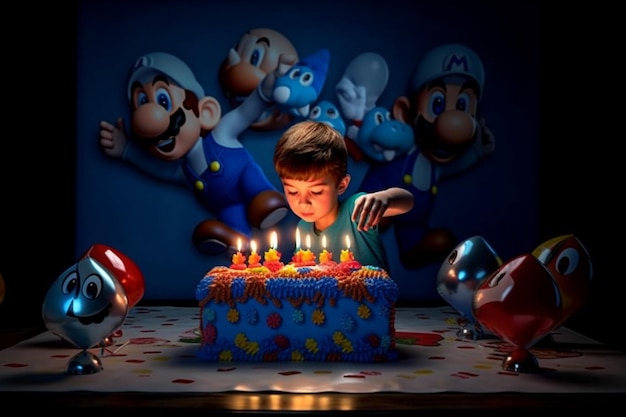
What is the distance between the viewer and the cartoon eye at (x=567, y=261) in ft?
9.87

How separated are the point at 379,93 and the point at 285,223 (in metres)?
1.06

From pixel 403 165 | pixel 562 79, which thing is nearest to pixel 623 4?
pixel 562 79

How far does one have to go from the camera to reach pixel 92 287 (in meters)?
2.55

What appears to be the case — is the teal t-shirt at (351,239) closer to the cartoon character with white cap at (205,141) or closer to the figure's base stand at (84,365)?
the figure's base stand at (84,365)

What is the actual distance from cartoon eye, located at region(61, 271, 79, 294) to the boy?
2.95 ft

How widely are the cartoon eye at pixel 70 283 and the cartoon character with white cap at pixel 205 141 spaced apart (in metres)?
2.28

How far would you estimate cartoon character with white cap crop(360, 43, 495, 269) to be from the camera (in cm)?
490

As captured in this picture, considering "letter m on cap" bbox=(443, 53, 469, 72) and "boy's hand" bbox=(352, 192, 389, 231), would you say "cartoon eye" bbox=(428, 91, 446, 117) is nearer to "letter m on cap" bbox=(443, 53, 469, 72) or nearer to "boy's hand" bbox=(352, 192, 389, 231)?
"letter m on cap" bbox=(443, 53, 469, 72)

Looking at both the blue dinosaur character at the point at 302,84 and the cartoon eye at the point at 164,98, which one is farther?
the cartoon eye at the point at 164,98

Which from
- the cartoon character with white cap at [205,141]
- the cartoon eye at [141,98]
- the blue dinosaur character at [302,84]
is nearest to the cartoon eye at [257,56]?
the cartoon character with white cap at [205,141]

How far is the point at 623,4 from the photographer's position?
3.81 metres

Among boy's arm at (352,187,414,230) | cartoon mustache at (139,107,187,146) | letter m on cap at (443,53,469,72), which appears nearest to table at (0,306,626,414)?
boy's arm at (352,187,414,230)

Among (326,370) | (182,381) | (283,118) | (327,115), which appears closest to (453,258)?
(326,370)

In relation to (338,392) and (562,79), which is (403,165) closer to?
(562,79)
